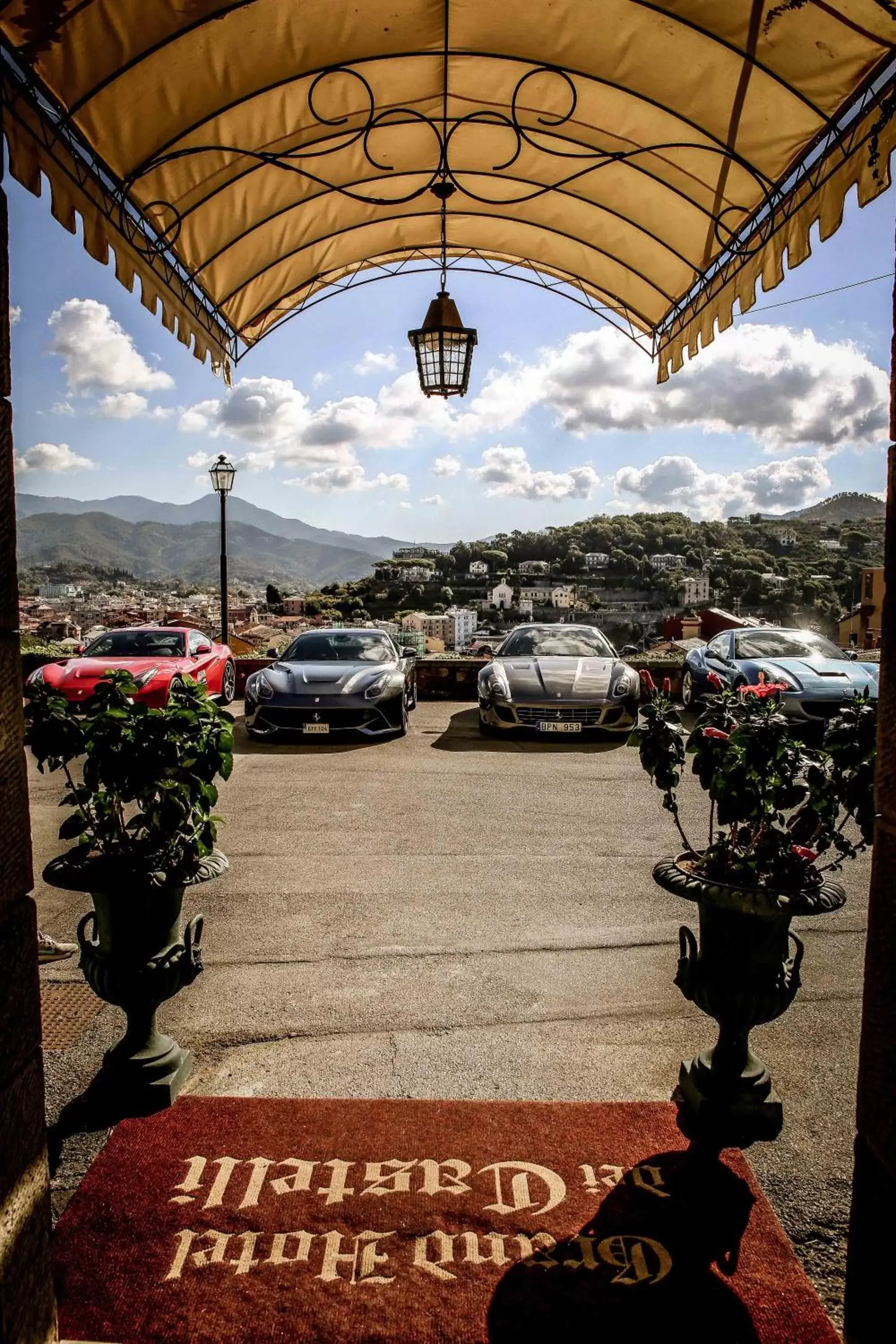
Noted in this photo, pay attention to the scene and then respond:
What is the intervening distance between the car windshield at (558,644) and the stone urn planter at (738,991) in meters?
7.39

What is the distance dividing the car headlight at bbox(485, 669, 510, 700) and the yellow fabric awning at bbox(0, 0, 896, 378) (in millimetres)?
3924

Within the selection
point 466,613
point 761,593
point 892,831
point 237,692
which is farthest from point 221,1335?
point 761,593

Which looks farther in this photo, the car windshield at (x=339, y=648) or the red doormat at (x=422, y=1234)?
the car windshield at (x=339, y=648)

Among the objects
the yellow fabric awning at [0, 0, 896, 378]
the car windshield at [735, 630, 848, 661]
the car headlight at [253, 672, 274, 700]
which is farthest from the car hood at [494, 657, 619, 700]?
the yellow fabric awning at [0, 0, 896, 378]

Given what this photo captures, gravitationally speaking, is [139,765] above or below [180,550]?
A: below

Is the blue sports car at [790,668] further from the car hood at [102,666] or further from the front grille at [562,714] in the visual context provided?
the car hood at [102,666]

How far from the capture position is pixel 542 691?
9.02 meters

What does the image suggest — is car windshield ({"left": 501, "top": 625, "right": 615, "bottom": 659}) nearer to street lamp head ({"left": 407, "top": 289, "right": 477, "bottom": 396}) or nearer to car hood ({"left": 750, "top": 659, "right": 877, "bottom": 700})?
car hood ({"left": 750, "top": 659, "right": 877, "bottom": 700})

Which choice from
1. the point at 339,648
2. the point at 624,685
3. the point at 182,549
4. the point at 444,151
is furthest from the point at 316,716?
the point at 182,549

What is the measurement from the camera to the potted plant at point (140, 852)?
103 inches

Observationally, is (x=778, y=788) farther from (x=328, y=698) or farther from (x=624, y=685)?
(x=328, y=698)

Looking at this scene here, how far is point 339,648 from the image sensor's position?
10.1m

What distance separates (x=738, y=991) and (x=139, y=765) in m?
1.98

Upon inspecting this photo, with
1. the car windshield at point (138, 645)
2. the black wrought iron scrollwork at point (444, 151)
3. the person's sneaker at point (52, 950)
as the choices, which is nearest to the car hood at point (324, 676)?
the car windshield at point (138, 645)
